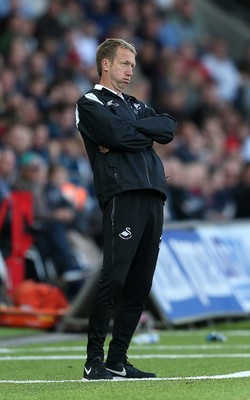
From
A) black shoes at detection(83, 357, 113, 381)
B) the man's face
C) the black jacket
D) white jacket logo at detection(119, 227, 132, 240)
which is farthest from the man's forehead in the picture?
black shoes at detection(83, 357, 113, 381)

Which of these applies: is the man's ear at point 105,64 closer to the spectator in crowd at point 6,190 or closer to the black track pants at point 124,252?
the black track pants at point 124,252

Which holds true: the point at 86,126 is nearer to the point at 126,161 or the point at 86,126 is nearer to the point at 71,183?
the point at 126,161

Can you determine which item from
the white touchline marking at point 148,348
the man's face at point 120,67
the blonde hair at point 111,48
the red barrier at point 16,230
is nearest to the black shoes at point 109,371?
the man's face at point 120,67

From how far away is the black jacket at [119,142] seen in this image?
25.5 feet

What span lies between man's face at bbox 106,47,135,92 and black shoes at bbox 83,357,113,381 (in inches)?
69.1

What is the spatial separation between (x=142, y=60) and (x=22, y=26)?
13.8ft

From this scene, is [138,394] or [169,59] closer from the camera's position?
[138,394]

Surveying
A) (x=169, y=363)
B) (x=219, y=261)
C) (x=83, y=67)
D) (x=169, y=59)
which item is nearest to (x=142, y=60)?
(x=169, y=59)

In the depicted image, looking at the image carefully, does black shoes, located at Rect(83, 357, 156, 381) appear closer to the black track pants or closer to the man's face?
the black track pants

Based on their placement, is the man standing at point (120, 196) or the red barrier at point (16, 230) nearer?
the man standing at point (120, 196)

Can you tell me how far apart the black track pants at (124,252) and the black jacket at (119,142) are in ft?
0.31

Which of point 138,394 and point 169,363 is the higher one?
point 138,394

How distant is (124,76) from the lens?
26.4 ft

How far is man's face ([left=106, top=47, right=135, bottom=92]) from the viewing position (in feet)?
26.2
